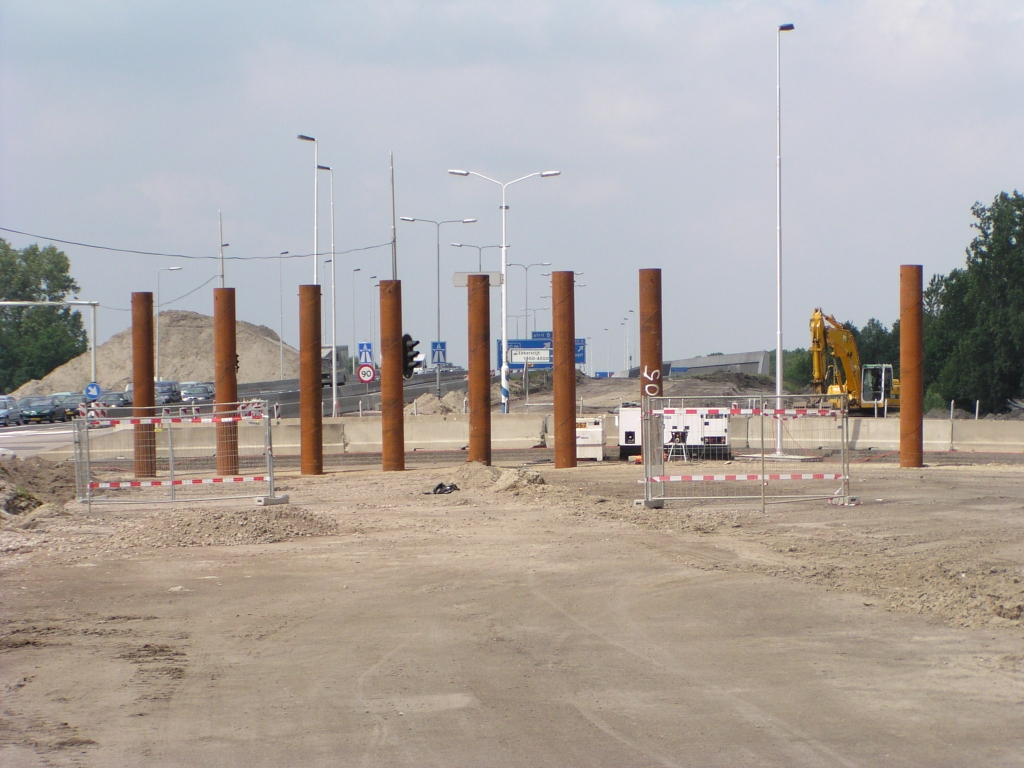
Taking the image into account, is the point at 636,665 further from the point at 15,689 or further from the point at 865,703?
the point at 15,689

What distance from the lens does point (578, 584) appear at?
12.1 meters

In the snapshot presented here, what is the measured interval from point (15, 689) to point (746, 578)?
792cm

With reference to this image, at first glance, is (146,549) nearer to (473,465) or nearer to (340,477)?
(473,465)

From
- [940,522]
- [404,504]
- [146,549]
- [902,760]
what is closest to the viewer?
[902,760]

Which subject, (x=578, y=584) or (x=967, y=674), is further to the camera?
(x=578, y=584)

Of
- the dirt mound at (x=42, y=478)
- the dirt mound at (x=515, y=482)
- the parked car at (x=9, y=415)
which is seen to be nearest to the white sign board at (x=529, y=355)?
the dirt mound at (x=42, y=478)

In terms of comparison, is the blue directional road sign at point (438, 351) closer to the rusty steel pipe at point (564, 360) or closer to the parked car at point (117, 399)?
the parked car at point (117, 399)

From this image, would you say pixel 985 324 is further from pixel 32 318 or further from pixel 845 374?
pixel 32 318

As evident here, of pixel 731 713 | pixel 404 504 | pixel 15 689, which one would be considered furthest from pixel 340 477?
pixel 731 713

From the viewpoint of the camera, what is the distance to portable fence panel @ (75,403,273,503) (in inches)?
778

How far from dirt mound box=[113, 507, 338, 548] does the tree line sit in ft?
189

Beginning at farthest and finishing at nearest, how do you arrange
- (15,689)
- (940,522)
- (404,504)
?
1. (404,504)
2. (940,522)
3. (15,689)

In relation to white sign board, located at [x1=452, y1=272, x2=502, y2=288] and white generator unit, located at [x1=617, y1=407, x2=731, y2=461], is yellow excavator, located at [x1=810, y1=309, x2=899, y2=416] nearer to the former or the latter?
white generator unit, located at [x1=617, y1=407, x2=731, y2=461]

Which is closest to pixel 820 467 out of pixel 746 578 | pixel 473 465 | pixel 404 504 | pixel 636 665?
pixel 473 465
